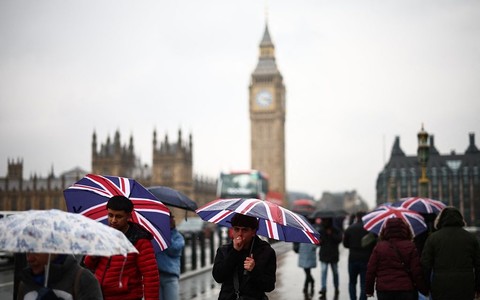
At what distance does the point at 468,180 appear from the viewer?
116 metres

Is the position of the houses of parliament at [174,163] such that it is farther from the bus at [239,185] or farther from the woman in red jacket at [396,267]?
the woman in red jacket at [396,267]

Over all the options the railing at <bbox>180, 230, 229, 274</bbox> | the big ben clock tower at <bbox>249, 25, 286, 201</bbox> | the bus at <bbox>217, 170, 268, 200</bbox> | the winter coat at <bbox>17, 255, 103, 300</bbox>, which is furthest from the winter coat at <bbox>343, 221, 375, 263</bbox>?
the big ben clock tower at <bbox>249, 25, 286, 201</bbox>

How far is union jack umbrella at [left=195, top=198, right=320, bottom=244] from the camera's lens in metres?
5.46

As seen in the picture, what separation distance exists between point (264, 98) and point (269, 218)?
4262 inches

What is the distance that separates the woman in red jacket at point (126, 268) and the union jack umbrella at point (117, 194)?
0.65 m

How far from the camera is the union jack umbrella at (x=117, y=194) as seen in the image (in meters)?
5.95

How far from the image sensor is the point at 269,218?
5.38m

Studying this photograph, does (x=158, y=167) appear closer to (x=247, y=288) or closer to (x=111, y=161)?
(x=111, y=161)

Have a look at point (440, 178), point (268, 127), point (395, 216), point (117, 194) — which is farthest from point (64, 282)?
point (440, 178)

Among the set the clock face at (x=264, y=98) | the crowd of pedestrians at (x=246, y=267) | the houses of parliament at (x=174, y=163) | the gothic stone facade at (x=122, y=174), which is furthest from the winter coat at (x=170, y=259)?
the clock face at (x=264, y=98)

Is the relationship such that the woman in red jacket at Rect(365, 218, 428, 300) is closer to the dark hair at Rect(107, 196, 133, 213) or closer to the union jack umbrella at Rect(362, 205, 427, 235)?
the union jack umbrella at Rect(362, 205, 427, 235)

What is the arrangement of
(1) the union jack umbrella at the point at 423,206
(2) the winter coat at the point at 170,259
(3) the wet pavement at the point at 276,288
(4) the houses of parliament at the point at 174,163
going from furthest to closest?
(4) the houses of parliament at the point at 174,163 → (3) the wet pavement at the point at 276,288 → (1) the union jack umbrella at the point at 423,206 → (2) the winter coat at the point at 170,259

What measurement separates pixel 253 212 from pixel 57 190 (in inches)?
3400

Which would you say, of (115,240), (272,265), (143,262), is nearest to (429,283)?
(272,265)
